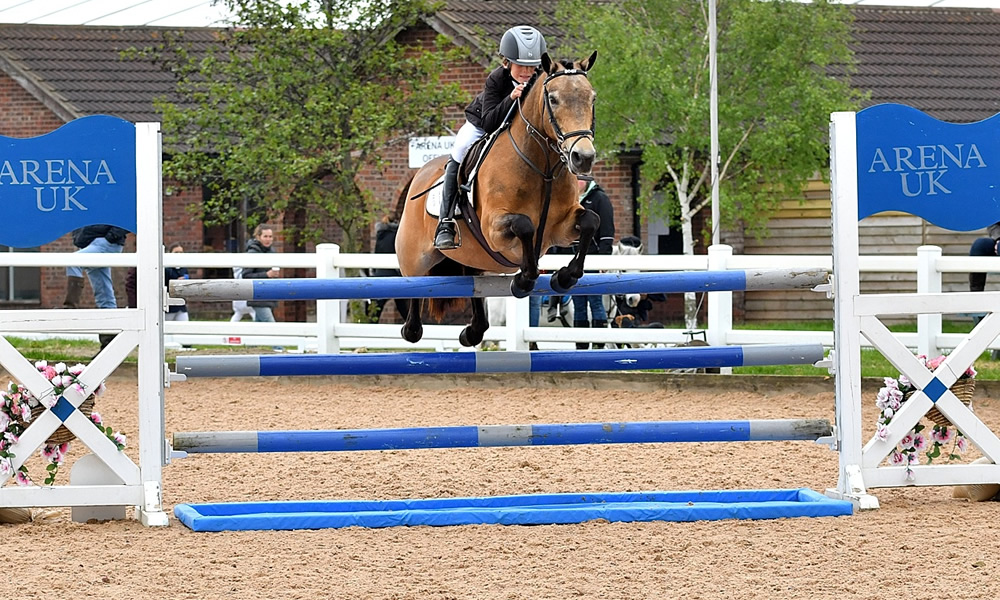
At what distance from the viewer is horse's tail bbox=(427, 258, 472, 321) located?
25.1ft

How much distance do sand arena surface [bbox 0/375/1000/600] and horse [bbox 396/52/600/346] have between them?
1.33 meters

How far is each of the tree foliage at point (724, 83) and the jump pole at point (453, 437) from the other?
34.3 feet

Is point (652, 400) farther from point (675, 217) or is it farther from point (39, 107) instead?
point (39, 107)

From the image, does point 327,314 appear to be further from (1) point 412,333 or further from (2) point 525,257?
(2) point 525,257

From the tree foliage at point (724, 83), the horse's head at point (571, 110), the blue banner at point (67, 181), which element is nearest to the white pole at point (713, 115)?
the tree foliage at point (724, 83)

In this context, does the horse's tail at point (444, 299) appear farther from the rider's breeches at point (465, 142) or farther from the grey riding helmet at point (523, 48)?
the grey riding helmet at point (523, 48)

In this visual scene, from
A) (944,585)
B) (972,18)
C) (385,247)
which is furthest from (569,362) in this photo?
(972,18)

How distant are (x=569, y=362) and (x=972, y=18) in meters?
21.3

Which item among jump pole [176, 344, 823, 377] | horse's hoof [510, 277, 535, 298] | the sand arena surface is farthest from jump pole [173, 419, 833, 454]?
horse's hoof [510, 277, 535, 298]

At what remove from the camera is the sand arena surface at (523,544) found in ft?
16.4

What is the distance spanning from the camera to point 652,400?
11.1 m

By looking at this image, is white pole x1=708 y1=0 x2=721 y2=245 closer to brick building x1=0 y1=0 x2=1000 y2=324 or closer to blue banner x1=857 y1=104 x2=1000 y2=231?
brick building x1=0 y1=0 x2=1000 y2=324

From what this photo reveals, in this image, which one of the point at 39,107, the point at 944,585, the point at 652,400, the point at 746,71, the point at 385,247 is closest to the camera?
the point at 944,585

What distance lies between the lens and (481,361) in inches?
255
